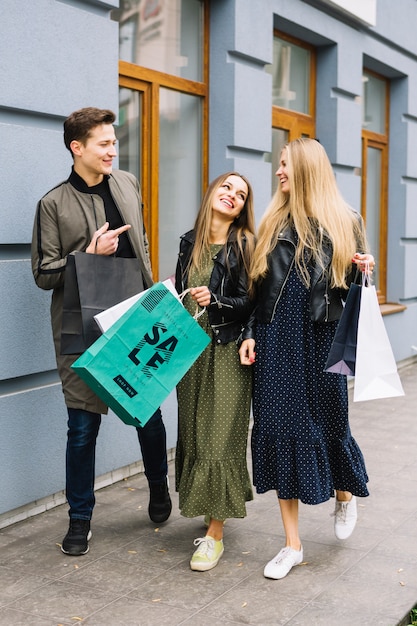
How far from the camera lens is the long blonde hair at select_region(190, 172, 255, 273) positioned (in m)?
4.04

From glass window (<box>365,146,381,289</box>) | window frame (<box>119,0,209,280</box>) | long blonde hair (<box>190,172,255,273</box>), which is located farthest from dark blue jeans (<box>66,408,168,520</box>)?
glass window (<box>365,146,381,289</box>)

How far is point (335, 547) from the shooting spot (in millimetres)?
4301

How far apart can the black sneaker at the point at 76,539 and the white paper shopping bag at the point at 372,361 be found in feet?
4.64

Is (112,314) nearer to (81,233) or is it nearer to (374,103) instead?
(81,233)

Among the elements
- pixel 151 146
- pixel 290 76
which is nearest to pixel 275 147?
pixel 290 76

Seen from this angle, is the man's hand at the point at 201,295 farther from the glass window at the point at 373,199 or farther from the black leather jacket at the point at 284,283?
the glass window at the point at 373,199

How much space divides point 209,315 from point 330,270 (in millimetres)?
569

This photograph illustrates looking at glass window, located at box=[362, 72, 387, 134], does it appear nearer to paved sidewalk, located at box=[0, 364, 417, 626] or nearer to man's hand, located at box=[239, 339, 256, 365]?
paved sidewalk, located at box=[0, 364, 417, 626]

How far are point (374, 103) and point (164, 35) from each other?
173 inches

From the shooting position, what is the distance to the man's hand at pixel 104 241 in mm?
3785

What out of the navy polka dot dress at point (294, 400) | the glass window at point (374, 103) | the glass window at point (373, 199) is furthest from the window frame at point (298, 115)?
the navy polka dot dress at point (294, 400)

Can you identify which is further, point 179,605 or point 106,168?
point 106,168

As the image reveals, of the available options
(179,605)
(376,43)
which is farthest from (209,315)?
(376,43)

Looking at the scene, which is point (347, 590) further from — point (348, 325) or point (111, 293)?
point (111, 293)
